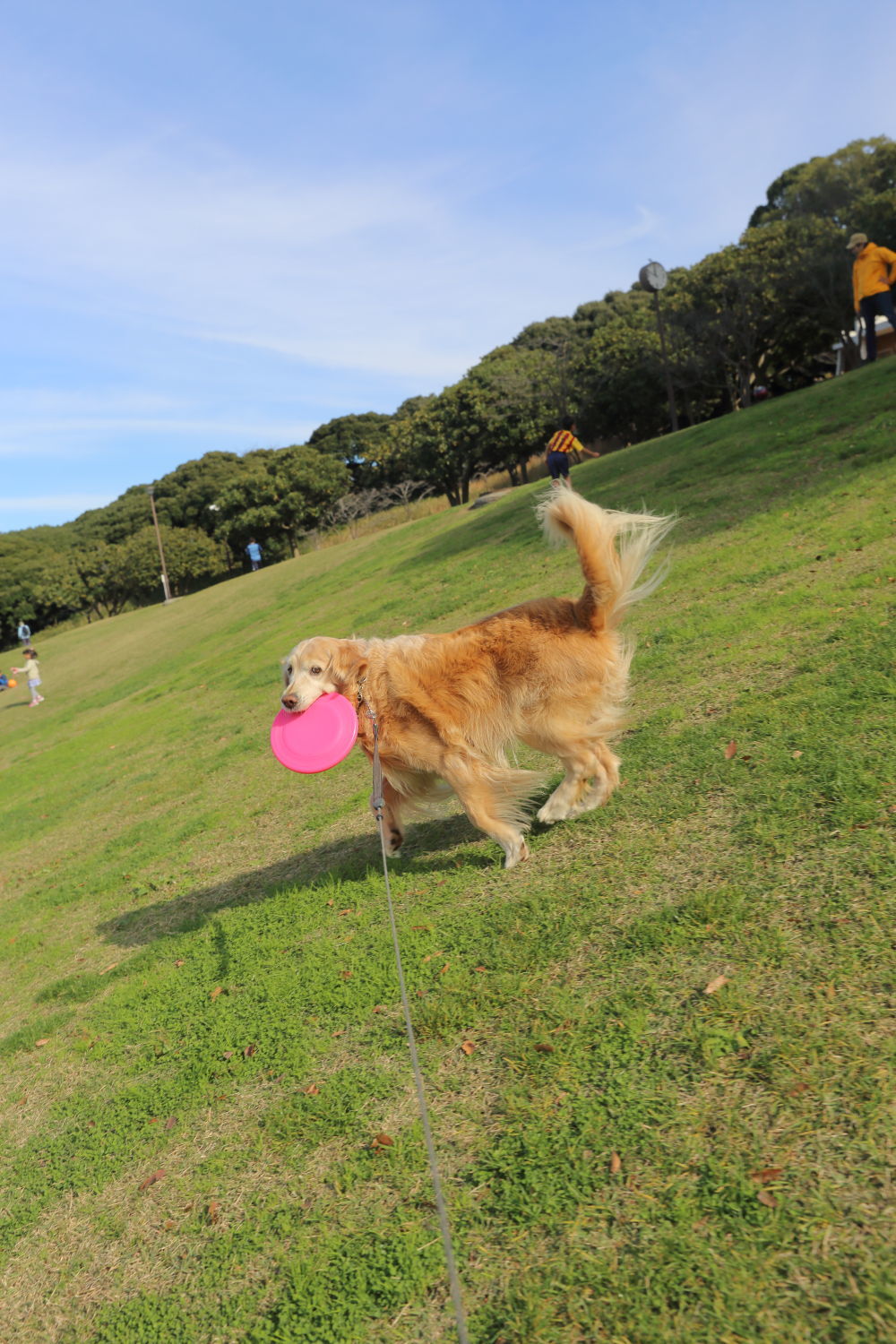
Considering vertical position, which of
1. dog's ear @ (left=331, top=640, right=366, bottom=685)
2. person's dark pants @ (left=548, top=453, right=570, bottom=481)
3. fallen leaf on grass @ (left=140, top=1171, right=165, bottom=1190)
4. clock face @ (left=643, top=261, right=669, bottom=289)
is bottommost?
fallen leaf on grass @ (left=140, top=1171, right=165, bottom=1190)

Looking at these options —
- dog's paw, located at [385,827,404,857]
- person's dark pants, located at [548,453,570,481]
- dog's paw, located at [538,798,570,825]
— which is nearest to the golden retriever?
dog's paw, located at [538,798,570,825]

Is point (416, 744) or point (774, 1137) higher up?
point (416, 744)

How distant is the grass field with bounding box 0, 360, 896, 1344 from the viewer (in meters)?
2.43

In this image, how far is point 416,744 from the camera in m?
5.05

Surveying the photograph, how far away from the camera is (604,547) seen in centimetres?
479

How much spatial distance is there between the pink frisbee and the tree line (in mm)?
29929

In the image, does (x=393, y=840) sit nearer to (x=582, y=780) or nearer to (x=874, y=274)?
(x=582, y=780)

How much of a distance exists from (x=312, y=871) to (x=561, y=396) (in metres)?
36.3

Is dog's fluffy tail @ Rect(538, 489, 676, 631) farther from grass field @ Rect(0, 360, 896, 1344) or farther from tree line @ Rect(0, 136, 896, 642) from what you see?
tree line @ Rect(0, 136, 896, 642)

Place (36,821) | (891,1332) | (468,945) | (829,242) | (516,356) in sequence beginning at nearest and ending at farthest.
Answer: (891,1332)
(468,945)
(36,821)
(829,242)
(516,356)

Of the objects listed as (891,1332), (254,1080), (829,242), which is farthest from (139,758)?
(829,242)

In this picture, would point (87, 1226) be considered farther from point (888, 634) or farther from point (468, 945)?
point (888, 634)

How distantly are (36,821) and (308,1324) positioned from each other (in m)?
10.2

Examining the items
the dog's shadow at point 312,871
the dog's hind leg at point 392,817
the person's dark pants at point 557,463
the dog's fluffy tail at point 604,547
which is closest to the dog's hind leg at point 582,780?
the dog's shadow at point 312,871
